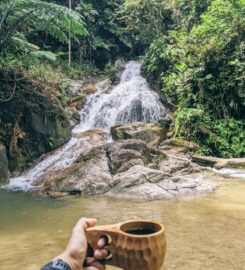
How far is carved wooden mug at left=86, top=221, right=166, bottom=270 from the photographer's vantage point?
1.17 m

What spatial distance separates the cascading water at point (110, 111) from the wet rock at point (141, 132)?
2.40 feet

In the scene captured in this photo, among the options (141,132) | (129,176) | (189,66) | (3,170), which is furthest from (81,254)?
(189,66)

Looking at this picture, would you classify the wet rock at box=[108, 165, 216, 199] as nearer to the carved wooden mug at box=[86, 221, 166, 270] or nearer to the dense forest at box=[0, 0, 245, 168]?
the dense forest at box=[0, 0, 245, 168]

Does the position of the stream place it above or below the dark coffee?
below

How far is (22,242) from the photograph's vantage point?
13.3 ft

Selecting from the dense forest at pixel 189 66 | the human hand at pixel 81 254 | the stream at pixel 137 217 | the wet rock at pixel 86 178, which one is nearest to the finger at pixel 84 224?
the human hand at pixel 81 254

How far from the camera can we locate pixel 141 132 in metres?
11.1

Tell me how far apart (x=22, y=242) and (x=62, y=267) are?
3.15 meters

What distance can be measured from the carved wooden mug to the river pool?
2.03m

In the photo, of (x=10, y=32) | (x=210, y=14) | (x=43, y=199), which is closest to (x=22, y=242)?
(x=43, y=199)

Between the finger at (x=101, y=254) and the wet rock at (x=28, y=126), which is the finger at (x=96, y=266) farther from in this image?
the wet rock at (x=28, y=126)

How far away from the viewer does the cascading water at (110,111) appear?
10653 mm

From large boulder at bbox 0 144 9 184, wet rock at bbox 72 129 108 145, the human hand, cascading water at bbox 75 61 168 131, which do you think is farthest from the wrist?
cascading water at bbox 75 61 168 131

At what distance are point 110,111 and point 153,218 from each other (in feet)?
29.9
